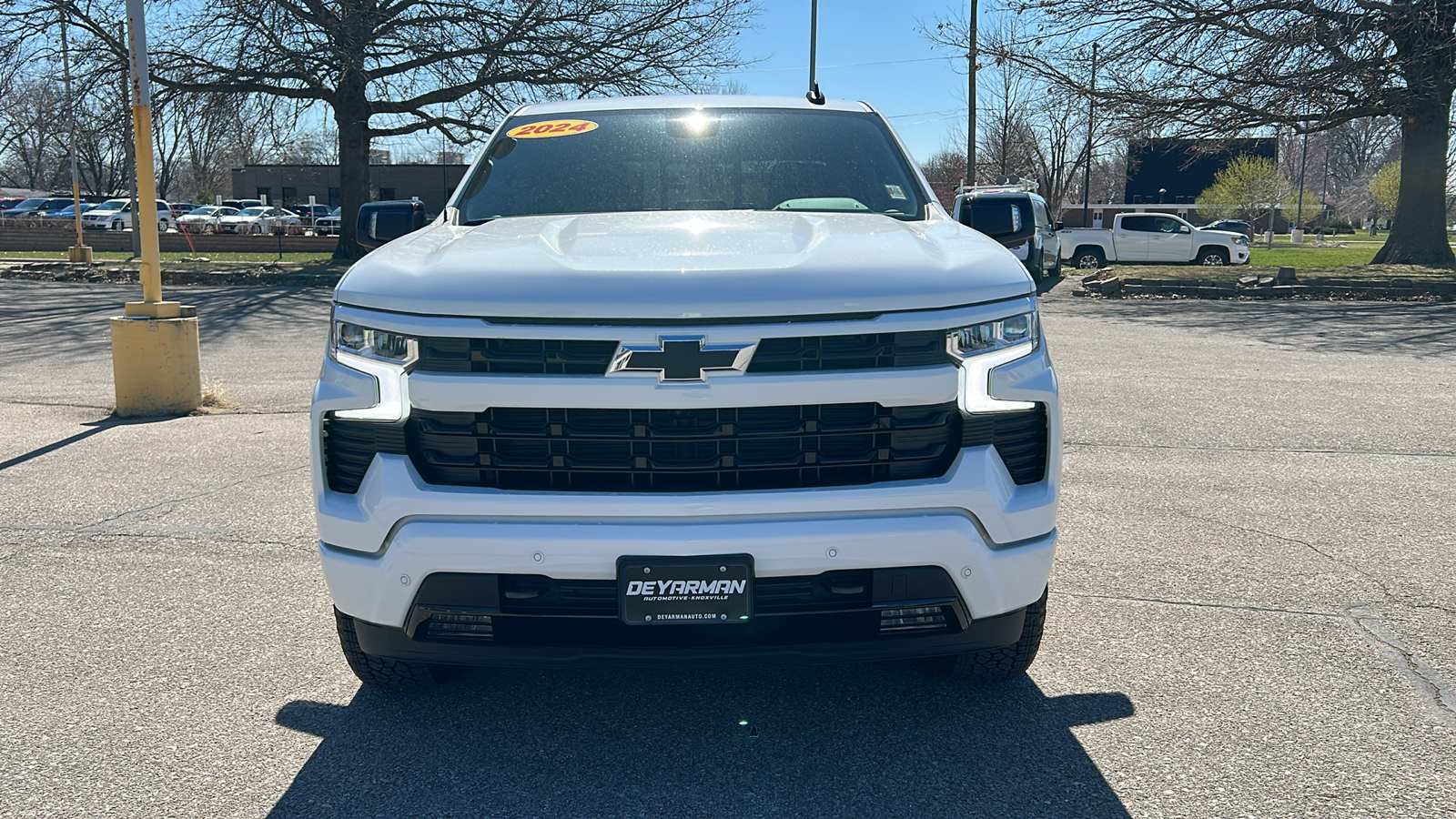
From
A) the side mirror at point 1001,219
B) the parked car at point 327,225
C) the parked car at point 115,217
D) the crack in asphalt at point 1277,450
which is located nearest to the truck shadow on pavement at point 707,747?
the side mirror at point 1001,219

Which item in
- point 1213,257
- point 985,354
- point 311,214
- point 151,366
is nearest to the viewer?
point 985,354

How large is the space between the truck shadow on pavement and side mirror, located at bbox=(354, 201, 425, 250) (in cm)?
167

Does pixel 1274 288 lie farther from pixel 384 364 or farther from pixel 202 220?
pixel 202 220

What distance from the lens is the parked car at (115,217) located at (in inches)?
1814

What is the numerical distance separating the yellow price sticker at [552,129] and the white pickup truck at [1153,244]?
27.9 metres

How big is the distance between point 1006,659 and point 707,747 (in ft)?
2.98

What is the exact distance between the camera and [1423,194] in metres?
25.6

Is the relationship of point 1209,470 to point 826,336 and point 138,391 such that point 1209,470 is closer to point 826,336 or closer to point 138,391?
point 826,336

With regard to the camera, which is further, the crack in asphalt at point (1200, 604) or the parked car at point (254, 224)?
the parked car at point (254, 224)

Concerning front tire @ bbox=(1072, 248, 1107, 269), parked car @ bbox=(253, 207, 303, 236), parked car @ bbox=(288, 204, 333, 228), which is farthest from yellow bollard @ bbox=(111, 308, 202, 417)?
parked car @ bbox=(288, 204, 333, 228)

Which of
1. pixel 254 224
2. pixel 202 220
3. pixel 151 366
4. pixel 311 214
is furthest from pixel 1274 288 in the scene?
pixel 311 214

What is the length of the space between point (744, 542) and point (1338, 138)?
140439 mm

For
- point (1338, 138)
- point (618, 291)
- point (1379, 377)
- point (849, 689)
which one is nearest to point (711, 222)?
point (618, 291)

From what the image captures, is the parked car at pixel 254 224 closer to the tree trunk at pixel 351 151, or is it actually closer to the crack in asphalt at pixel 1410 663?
the tree trunk at pixel 351 151
